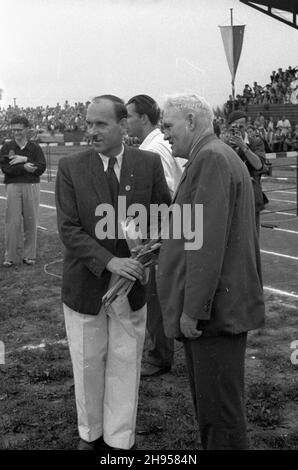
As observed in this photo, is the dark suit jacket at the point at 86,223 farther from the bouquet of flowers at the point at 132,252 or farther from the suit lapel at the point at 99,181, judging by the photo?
the bouquet of flowers at the point at 132,252

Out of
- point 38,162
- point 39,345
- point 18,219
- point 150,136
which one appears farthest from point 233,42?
point 39,345

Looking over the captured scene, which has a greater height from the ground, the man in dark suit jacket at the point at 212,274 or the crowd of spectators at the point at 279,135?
the man in dark suit jacket at the point at 212,274

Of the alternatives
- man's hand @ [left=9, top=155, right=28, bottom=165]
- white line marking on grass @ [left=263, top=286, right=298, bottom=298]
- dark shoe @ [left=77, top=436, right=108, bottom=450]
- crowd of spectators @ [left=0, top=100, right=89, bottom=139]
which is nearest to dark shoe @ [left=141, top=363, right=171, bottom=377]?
dark shoe @ [left=77, top=436, right=108, bottom=450]

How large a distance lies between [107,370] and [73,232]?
80 cm

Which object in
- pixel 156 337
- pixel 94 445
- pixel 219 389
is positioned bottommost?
pixel 94 445

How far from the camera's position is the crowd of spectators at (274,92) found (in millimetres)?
27203

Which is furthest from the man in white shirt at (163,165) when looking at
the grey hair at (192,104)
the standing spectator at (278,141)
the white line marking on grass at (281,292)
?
the standing spectator at (278,141)

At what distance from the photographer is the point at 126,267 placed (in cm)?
319

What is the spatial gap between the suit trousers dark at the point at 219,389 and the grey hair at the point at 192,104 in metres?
1.04

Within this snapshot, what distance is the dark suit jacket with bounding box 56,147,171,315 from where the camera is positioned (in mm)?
3281

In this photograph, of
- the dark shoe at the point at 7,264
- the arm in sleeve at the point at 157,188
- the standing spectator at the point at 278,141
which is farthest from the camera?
the standing spectator at the point at 278,141

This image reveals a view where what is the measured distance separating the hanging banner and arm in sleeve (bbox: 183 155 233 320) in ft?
44.7

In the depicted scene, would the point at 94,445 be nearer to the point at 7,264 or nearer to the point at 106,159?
the point at 106,159

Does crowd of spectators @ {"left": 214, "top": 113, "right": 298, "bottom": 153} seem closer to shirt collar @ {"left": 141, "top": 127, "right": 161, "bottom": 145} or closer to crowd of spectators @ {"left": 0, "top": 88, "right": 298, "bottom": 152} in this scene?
crowd of spectators @ {"left": 0, "top": 88, "right": 298, "bottom": 152}
